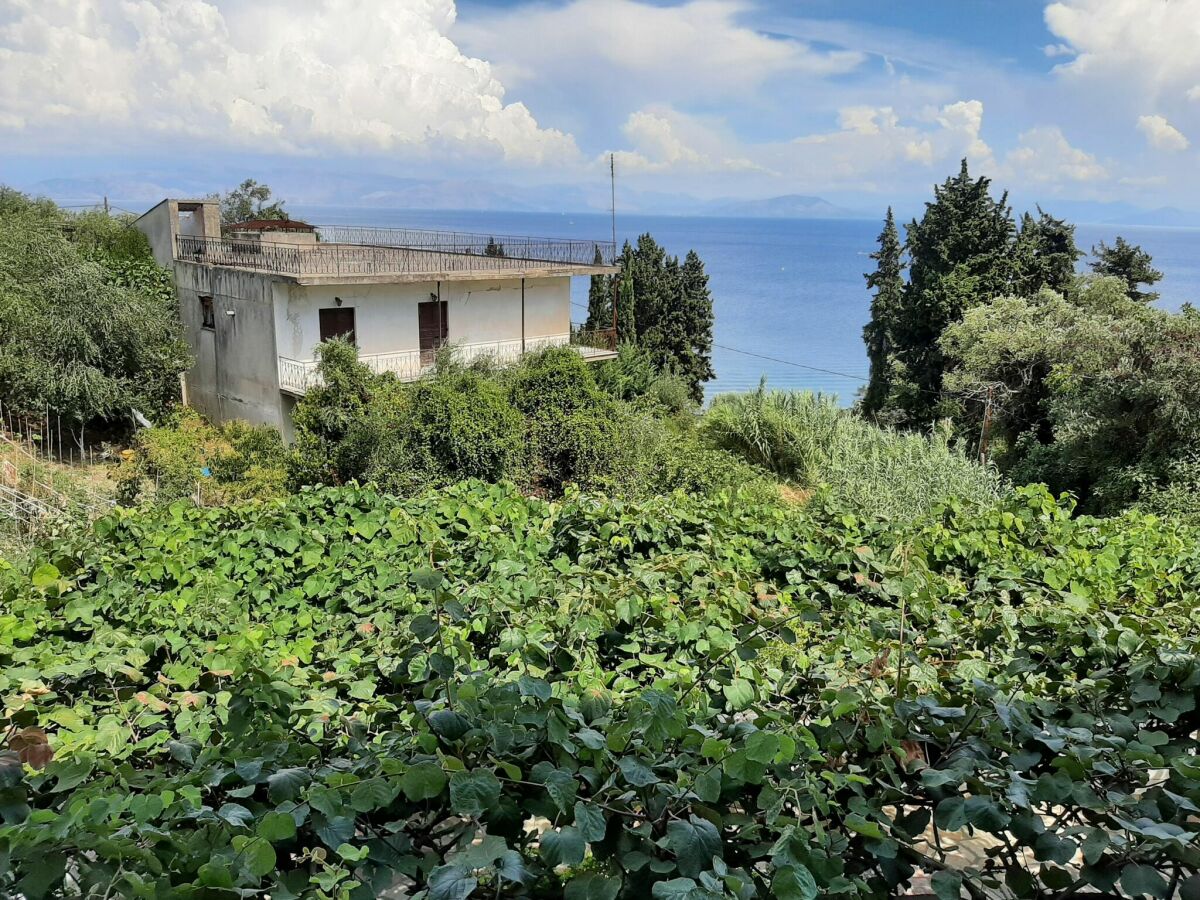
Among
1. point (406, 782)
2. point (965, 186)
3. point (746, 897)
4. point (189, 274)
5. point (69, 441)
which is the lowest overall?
point (69, 441)

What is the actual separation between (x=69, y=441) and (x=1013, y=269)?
82.9ft

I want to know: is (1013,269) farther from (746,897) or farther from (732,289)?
(732,289)

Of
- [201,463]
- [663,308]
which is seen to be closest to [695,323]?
[663,308]

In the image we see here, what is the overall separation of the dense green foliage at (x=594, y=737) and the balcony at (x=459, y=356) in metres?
12.2

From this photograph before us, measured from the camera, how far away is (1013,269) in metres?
25.4

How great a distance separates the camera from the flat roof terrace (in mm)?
18969

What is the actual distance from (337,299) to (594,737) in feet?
61.7

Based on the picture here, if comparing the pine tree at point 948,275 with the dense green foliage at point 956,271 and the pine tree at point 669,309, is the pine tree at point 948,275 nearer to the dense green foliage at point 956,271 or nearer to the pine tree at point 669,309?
the dense green foliage at point 956,271

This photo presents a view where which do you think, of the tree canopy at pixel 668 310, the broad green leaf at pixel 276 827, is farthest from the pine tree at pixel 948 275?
the broad green leaf at pixel 276 827

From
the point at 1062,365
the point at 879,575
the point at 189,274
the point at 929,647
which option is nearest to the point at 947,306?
the point at 1062,365

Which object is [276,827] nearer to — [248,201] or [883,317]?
[883,317]

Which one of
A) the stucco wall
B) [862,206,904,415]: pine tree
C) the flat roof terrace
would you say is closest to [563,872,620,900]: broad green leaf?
the flat roof terrace

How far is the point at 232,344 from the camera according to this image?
2034cm

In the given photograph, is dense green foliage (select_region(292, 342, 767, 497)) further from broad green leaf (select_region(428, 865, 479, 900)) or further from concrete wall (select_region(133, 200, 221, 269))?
broad green leaf (select_region(428, 865, 479, 900))
